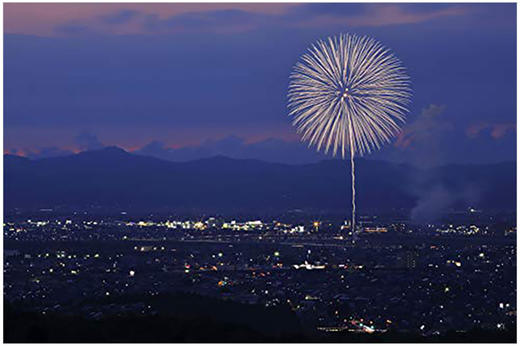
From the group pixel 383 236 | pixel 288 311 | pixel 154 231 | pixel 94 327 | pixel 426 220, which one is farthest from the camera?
pixel 426 220

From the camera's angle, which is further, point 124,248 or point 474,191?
point 474,191

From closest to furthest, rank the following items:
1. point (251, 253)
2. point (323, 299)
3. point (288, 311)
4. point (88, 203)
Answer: point (288, 311) < point (323, 299) < point (251, 253) < point (88, 203)

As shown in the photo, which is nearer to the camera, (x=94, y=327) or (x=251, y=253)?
(x=94, y=327)

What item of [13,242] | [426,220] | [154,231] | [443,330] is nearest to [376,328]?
[443,330]

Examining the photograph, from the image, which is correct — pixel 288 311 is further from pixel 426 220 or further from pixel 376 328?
pixel 426 220

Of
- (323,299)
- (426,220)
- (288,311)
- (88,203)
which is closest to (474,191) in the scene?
(426,220)

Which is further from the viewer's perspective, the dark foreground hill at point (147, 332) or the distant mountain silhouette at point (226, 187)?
the distant mountain silhouette at point (226, 187)

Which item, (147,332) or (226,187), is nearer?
(147,332)

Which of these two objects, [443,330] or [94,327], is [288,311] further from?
[94,327]

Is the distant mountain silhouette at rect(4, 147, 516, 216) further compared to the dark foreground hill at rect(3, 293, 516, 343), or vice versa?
the distant mountain silhouette at rect(4, 147, 516, 216)
